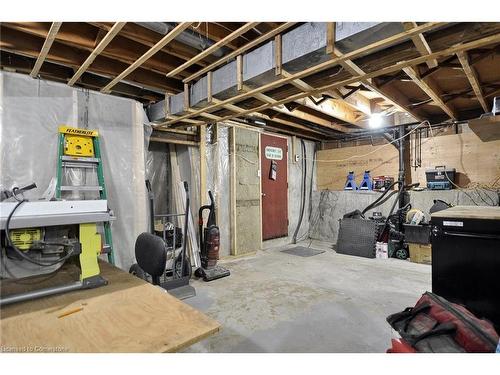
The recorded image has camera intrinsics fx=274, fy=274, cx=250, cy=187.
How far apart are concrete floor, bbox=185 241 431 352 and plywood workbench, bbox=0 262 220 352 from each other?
1.04 m

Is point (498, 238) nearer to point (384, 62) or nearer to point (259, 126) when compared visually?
point (384, 62)

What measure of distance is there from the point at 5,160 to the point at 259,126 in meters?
3.51

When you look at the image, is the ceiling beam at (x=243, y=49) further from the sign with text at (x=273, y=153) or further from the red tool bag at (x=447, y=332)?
the sign with text at (x=273, y=153)

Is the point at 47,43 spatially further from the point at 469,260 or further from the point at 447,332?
the point at 469,260

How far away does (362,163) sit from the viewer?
217 inches

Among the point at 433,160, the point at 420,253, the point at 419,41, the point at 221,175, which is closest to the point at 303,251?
the point at 420,253

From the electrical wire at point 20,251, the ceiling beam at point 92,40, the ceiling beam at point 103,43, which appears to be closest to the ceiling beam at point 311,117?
the ceiling beam at point 92,40

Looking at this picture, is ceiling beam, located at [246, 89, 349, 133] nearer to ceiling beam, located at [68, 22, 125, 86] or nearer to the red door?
the red door

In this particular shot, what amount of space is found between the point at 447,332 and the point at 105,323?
1493 mm

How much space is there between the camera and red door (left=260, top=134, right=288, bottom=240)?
16.7 ft

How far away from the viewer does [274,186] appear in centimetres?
526

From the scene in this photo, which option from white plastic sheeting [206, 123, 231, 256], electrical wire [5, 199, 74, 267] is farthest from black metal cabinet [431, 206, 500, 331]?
white plastic sheeting [206, 123, 231, 256]

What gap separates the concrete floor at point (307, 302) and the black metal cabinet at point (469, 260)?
0.61 metres

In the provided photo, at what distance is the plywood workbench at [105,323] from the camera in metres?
0.89
